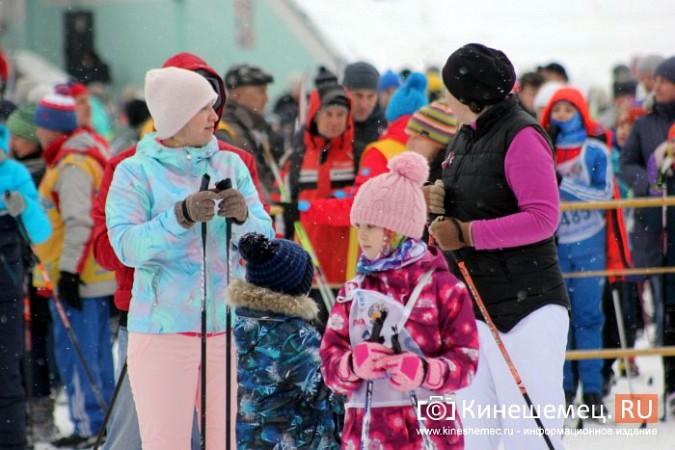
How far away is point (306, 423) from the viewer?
355 cm

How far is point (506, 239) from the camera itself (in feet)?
12.6

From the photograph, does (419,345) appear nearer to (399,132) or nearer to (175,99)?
(175,99)

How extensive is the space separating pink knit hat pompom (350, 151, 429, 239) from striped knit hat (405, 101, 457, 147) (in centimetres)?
178

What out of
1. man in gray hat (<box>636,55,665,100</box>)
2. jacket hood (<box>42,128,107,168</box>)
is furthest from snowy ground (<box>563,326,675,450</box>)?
man in gray hat (<box>636,55,665,100</box>)

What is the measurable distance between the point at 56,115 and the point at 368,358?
13.7 ft

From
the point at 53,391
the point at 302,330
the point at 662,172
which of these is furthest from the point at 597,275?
the point at 53,391

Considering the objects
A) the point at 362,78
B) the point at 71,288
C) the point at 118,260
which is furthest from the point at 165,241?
the point at 362,78

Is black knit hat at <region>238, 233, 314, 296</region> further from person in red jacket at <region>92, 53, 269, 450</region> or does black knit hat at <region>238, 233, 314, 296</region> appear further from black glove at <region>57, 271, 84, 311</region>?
black glove at <region>57, 271, 84, 311</region>

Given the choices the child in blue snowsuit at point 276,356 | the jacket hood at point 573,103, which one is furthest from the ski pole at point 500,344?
the jacket hood at point 573,103

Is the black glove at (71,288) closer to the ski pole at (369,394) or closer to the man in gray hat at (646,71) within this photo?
the ski pole at (369,394)

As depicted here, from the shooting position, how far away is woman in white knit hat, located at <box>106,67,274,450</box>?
3715 millimetres

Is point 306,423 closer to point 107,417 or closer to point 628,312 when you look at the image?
point 107,417

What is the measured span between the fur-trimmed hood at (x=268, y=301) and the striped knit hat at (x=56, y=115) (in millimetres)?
3511

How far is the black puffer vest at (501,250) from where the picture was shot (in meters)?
3.89
